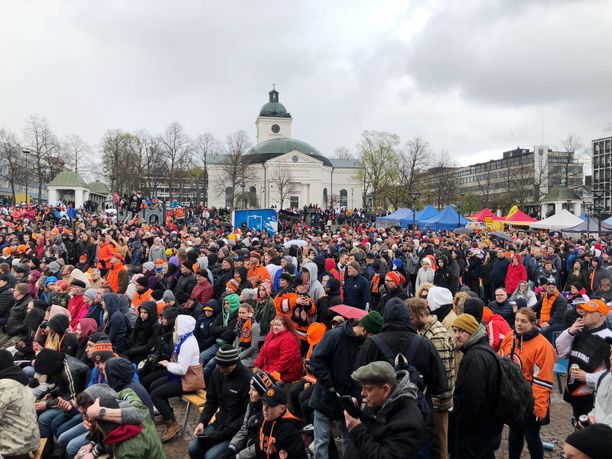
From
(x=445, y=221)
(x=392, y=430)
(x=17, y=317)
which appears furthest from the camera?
(x=445, y=221)

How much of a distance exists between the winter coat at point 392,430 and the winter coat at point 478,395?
929 millimetres

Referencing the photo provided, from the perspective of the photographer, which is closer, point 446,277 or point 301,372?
point 301,372

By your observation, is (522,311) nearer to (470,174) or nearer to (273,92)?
(273,92)

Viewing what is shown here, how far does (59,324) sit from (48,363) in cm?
79

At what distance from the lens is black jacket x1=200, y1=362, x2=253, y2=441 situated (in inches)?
180

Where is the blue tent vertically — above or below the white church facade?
below

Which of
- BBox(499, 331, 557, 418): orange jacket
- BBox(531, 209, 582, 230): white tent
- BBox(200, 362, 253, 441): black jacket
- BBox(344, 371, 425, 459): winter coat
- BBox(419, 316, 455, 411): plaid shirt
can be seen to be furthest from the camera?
BBox(531, 209, 582, 230): white tent

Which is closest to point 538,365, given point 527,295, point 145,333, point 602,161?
point 527,295

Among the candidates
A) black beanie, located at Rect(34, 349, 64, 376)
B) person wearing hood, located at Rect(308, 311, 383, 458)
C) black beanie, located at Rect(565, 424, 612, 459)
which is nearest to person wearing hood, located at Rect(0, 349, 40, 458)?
black beanie, located at Rect(34, 349, 64, 376)

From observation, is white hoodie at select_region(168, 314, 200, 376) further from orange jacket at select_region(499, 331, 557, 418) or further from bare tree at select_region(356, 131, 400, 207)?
bare tree at select_region(356, 131, 400, 207)

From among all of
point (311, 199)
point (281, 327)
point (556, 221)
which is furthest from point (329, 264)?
point (311, 199)

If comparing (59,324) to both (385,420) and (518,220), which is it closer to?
(385,420)

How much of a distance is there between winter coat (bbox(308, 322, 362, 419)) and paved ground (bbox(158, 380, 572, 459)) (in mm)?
1931

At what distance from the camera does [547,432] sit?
5531 mm
